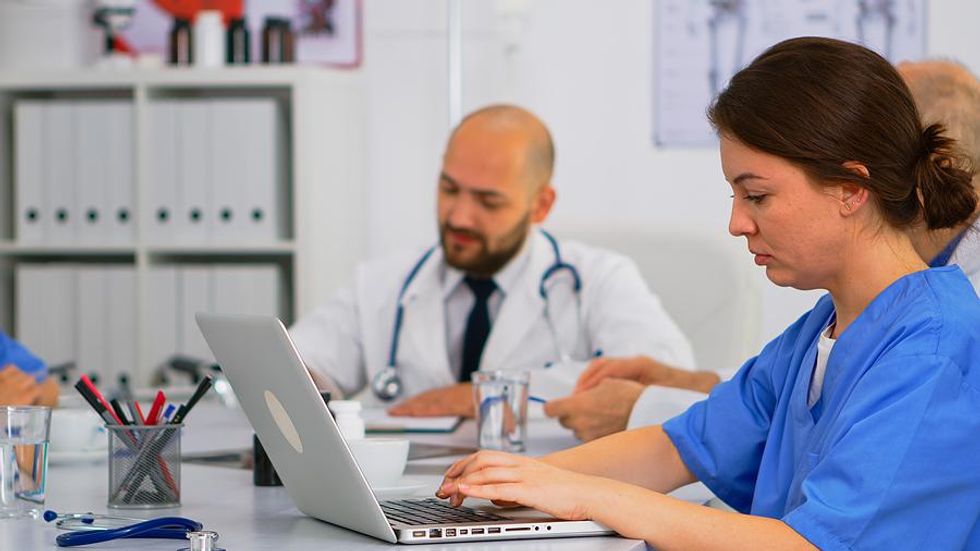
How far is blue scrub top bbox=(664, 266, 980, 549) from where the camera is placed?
103 centimetres

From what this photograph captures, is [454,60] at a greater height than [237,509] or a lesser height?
greater

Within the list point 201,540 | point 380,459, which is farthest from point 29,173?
point 201,540

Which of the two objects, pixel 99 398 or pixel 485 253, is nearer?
pixel 99 398

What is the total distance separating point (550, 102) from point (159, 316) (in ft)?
3.94

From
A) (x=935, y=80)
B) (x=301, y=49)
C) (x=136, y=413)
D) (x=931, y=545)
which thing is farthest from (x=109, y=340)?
(x=931, y=545)

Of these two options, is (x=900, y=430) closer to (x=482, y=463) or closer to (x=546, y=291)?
(x=482, y=463)

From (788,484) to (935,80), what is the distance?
1.96ft

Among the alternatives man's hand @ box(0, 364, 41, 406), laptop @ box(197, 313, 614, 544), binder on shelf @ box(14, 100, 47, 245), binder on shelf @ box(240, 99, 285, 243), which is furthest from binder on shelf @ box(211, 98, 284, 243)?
laptop @ box(197, 313, 614, 544)

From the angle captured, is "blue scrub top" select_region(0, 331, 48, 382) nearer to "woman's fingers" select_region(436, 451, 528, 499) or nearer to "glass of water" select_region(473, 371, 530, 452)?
"glass of water" select_region(473, 371, 530, 452)

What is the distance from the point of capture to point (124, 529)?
1088mm

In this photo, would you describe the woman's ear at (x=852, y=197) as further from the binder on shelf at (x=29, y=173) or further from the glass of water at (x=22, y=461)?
the binder on shelf at (x=29, y=173)

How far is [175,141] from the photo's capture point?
11.3 feet

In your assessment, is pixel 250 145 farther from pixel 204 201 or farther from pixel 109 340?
pixel 109 340

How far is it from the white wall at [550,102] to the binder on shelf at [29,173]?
87cm
